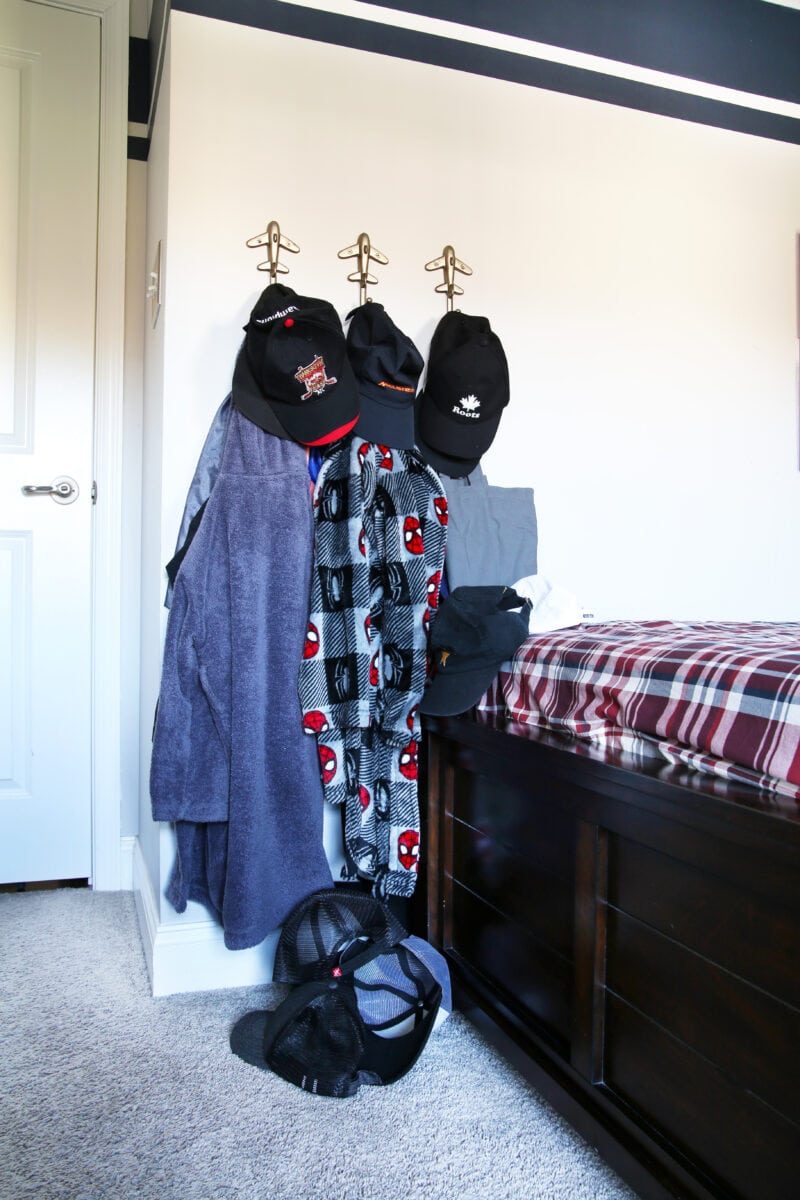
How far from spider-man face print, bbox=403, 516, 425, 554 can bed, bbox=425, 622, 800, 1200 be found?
1.00ft

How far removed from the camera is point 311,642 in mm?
1582

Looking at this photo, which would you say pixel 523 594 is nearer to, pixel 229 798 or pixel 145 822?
pixel 229 798

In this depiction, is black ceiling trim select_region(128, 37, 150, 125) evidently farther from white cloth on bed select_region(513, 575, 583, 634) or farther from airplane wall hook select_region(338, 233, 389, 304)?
white cloth on bed select_region(513, 575, 583, 634)

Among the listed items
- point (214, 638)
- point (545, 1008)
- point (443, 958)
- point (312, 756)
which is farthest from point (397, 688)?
point (545, 1008)

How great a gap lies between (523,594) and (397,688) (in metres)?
0.30

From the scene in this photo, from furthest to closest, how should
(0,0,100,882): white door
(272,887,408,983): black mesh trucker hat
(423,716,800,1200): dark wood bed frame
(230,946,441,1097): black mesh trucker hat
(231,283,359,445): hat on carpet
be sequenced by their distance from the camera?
(0,0,100,882): white door
(231,283,359,445): hat on carpet
(272,887,408,983): black mesh trucker hat
(230,946,441,1097): black mesh trucker hat
(423,716,800,1200): dark wood bed frame

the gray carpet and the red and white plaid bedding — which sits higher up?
the red and white plaid bedding

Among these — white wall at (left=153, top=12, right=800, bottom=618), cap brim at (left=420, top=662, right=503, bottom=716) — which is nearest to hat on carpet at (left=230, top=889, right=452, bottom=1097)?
cap brim at (left=420, top=662, right=503, bottom=716)

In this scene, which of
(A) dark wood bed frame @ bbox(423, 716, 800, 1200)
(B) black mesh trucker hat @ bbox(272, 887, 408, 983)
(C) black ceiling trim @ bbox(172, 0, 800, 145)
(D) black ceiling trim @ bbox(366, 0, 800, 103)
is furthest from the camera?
→ (D) black ceiling trim @ bbox(366, 0, 800, 103)

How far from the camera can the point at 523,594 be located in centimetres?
162

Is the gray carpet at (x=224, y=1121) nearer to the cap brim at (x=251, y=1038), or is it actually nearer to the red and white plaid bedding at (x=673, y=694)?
the cap brim at (x=251, y=1038)

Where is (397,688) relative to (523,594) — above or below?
below

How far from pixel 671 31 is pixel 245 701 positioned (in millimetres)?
2127

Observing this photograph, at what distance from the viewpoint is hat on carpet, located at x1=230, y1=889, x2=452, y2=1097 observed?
1323 mm
